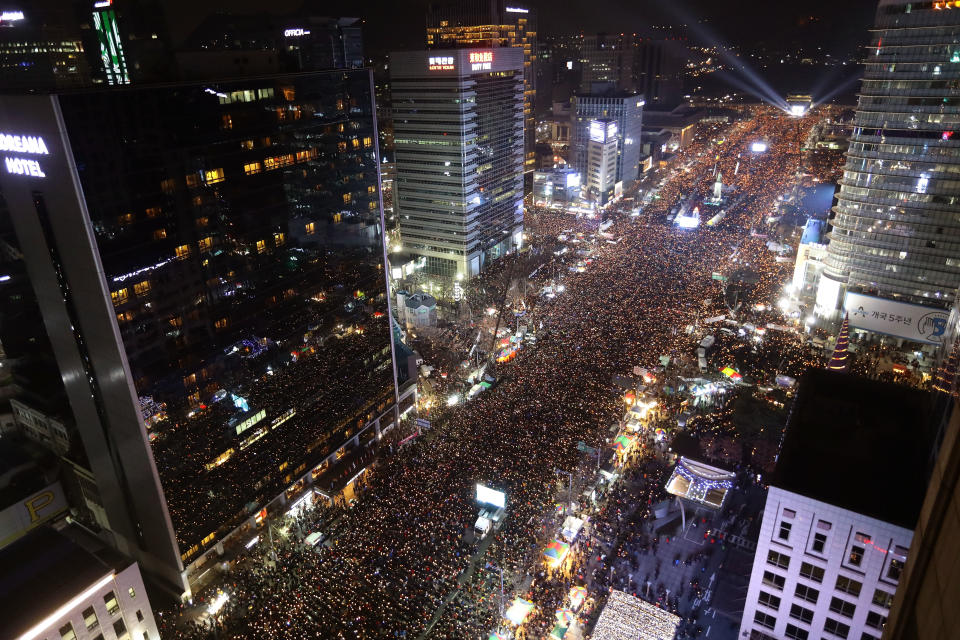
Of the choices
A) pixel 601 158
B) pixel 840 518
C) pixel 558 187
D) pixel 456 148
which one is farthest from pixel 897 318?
pixel 558 187

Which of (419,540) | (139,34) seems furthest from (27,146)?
(139,34)

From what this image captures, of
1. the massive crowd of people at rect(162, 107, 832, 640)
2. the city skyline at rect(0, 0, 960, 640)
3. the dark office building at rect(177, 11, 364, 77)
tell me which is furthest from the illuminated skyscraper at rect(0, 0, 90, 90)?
the massive crowd of people at rect(162, 107, 832, 640)

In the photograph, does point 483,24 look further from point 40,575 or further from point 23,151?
point 40,575

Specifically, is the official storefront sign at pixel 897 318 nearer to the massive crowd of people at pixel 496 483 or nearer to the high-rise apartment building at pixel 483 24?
the massive crowd of people at pixel 496 483

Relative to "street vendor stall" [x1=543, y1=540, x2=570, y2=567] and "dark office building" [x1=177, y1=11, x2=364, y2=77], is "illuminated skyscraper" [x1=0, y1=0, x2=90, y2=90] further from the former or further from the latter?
"street vendor stall" [x1=543, y1=540, x2=570, y2=567]

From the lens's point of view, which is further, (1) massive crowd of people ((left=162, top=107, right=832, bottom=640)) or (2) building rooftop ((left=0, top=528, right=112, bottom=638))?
(1) massive crowd of people ((left=162, top=107, right=832, bottom=640))

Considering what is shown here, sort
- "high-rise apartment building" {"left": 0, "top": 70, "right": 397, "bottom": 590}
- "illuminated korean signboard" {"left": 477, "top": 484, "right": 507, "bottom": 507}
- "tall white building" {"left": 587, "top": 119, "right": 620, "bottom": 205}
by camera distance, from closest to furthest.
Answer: "high-rise apartment building" {"left": 0, "top": 70, "right": 397, "bottom": 590}, "illuminated korean signboard" {"left": 477, "top": 484, "right": 507, "bottom": 507}, "tall white building" {"left": 587, "top": 119, "right": 620, "bottom": 205}

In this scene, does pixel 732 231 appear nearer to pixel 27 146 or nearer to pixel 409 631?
pixel 409 631
